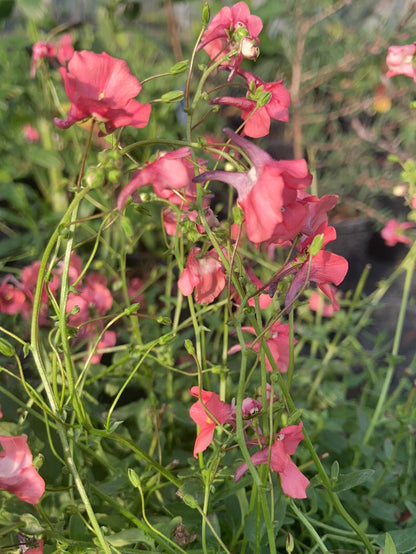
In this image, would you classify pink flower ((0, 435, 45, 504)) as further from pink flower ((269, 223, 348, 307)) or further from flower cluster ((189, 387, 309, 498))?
pink flower ((269, 223, 348, 307))

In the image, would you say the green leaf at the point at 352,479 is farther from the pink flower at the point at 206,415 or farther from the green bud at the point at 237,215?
the green bud at the point at 237,215

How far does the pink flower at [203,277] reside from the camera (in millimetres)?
441

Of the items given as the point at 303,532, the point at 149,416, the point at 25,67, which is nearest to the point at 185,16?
the point at 25,67

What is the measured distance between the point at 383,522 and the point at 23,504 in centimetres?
42

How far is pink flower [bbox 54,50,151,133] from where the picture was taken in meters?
0.39

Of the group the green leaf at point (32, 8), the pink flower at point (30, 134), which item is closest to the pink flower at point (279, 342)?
the green leaf at point (32, 8)

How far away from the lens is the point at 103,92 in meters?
0.41

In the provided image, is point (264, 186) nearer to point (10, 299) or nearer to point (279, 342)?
point (279, 342)

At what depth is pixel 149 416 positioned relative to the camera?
2.16 feet

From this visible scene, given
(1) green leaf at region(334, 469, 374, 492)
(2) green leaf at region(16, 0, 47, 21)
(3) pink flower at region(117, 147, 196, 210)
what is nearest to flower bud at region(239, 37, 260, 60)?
(3) pink flower at region(117, 147, 196, 210)

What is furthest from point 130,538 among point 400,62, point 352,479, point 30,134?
point 30,134

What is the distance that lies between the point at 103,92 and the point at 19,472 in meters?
0.28

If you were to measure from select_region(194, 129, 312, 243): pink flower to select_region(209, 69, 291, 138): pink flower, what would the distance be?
0.08 metres

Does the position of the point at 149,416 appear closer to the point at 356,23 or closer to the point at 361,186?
the point at 361,186
